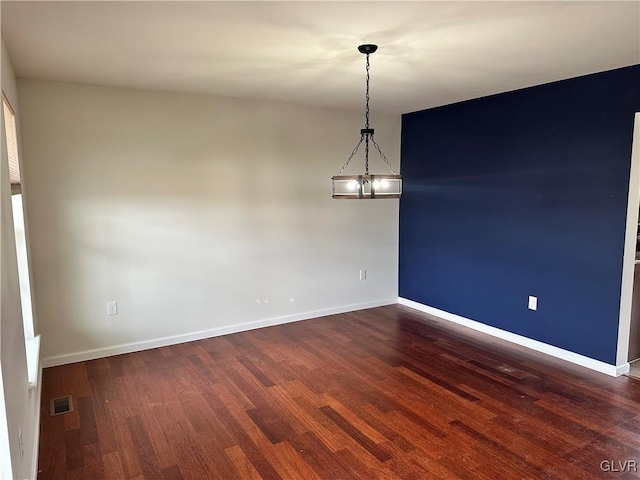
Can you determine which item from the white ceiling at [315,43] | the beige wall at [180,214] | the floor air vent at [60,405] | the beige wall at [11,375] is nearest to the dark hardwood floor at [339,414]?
the floor air vent at [60,405]

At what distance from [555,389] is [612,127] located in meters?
2.02

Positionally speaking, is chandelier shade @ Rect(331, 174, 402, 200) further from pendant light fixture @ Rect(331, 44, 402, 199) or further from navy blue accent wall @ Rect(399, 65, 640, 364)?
navy blue accent wall @ Rect(399, 65, 640, 364)

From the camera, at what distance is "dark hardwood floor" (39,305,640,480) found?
239 centimetres

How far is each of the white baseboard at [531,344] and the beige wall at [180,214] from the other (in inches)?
37.8

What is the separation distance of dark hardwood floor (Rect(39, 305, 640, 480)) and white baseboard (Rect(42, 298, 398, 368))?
3.3 inches

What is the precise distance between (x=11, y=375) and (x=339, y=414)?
1.87 meters

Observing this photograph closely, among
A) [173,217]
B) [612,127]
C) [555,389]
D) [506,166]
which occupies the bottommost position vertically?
[555,389]

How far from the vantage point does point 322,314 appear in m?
5.05

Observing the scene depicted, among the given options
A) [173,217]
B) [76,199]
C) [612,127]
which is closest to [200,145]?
[173,217]

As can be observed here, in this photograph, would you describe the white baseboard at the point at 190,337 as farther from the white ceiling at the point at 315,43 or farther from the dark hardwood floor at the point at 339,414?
the white ceiling at the point at 315,43

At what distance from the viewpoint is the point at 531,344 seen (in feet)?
13.2

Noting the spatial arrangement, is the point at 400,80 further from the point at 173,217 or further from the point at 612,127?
the point at 173,217

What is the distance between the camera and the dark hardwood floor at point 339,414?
239 centimetres

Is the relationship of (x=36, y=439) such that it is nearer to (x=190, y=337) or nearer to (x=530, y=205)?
(x=190, y=337)
